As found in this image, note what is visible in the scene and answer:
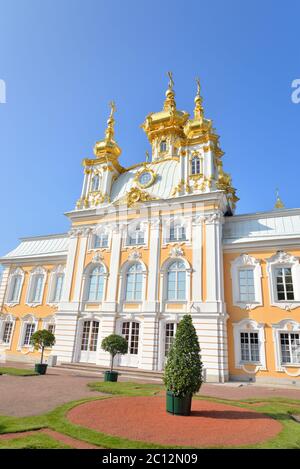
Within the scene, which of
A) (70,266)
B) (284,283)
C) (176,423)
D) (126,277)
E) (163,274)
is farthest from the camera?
(70,266)

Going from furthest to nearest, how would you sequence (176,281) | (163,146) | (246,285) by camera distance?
(163,146)
(176,281)
(246,285)

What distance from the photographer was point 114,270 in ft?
73.8

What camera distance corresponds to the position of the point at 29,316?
990 inches

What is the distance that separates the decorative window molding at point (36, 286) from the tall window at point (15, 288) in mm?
1302

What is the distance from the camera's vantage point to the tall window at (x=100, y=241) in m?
24.1

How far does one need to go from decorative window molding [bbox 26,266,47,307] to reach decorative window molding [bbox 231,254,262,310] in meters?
15.7

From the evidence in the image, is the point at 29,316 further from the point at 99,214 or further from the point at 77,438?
the point at 77,438

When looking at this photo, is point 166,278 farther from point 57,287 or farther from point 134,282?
point 57,287

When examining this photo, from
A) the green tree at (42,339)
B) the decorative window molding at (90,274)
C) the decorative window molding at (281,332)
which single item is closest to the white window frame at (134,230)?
the decorative window molding at (90,274)

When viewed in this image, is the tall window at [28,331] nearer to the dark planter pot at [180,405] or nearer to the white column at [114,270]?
the white column at [114,270]

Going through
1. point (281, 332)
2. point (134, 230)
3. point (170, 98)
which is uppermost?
point (170, 98)

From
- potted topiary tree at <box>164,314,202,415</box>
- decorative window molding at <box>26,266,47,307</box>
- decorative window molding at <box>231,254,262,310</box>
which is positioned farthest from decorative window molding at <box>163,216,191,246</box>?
potted topiary tree at <box>164,314,202,415</box>

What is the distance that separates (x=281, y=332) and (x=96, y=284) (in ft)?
42.7

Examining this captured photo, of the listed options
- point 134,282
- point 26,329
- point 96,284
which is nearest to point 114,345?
point 134,282
